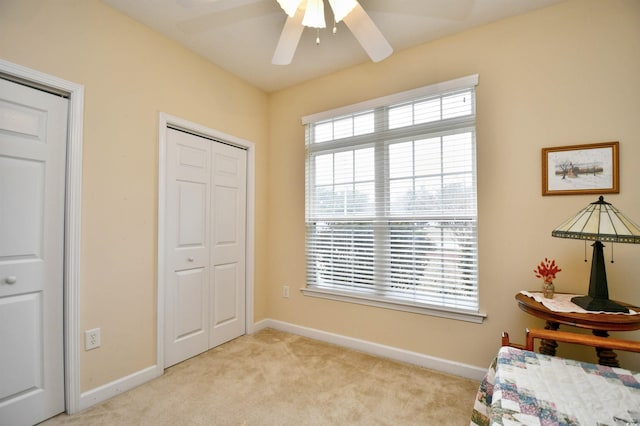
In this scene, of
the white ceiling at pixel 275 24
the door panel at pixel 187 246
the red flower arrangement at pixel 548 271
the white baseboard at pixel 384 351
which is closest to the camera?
the red flower arrangement at pixel 548 271

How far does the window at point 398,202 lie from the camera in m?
2.37

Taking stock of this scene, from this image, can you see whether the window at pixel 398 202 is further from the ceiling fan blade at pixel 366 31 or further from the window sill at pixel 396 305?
the ceiling fan blade at pixel 366 31

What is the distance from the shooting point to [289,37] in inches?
70.0

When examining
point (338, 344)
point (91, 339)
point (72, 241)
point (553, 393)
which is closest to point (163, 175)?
point (72, 241)

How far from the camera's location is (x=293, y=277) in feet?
10.8

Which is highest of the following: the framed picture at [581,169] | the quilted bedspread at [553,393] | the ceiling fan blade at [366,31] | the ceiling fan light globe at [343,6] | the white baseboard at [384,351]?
the ceiling fan light globe at [343,6]

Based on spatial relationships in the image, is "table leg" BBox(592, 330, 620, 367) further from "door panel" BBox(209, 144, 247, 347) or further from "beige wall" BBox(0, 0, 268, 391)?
"beige wall" BBox(0, 0, 268, 391)

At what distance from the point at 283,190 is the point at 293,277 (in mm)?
981

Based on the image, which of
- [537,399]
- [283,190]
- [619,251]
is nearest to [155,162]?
[283,190]

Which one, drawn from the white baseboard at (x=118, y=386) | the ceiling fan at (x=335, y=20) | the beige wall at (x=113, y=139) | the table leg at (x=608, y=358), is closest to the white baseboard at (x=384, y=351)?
the table leg at (x=608, y=358)

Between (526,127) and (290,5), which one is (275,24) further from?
(526,127)

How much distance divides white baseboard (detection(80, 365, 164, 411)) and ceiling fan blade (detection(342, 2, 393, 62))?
9.02ft

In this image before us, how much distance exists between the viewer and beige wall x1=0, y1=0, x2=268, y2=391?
1.83 meters

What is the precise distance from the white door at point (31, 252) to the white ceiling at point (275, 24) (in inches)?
38.8
